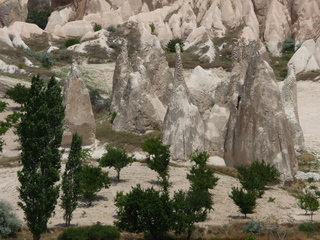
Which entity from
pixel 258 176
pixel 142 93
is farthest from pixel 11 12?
pixel 258 176

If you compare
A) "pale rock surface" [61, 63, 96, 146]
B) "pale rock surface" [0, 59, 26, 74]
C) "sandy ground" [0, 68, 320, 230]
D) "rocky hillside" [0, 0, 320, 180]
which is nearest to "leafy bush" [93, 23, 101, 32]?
"rocky hillside" [0, 0, 320, 180]

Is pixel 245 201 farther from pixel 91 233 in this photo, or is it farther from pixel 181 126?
pixel 181 126

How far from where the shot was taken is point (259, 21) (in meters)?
68.9

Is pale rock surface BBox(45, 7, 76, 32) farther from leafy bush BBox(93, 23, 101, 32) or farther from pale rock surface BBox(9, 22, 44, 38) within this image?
leafy bush BBox(93, 23, 101, 32)

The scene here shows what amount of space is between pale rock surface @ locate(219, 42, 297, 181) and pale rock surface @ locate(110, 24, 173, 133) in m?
5.26

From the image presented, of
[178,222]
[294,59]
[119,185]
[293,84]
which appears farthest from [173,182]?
[294,59]

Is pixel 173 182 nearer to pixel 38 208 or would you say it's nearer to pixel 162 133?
pixel 162 133

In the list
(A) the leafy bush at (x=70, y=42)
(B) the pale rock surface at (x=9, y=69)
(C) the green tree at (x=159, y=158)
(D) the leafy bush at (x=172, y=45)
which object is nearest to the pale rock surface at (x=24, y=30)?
(A) the leafy bush at (x=70, y=42)

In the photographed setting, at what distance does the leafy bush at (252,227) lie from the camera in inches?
625

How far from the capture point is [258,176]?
66.2ft

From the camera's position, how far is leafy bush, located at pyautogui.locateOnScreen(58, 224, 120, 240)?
47.4 ft

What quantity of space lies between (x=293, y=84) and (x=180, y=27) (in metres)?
41.0

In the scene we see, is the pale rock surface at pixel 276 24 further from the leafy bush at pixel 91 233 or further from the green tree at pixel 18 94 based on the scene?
the leafy bush at pixel 91 233

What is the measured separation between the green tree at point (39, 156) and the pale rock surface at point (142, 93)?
13.6 metres
